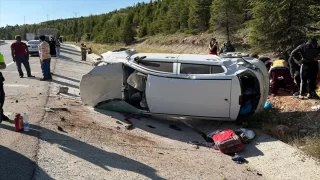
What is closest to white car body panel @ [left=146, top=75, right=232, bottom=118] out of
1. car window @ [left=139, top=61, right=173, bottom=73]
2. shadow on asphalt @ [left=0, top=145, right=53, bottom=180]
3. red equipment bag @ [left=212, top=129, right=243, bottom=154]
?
car window @ [left=139, top=61, right=173, bottom=73]

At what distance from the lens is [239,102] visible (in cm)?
713

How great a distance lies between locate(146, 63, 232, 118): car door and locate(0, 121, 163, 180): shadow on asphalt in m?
2.11

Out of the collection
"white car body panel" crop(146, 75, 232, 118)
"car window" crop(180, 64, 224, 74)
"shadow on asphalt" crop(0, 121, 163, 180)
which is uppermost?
"car window" crop(180, 64, 224, 74)

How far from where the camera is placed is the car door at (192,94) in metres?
7.12

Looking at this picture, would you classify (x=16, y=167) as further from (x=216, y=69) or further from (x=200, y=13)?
(x=200, y=13)

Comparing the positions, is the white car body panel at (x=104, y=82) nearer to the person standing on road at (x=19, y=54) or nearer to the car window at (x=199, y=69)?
the car window at (x=199, y=69)

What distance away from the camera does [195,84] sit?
715cm

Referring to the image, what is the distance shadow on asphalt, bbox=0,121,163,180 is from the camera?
5.03 meters

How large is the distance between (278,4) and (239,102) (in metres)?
11.1

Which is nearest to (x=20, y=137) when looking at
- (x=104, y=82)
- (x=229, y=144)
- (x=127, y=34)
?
(x=104, y=82)

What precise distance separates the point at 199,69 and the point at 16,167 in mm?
4116

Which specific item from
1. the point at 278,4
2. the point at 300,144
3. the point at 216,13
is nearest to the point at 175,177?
the point at 300,144

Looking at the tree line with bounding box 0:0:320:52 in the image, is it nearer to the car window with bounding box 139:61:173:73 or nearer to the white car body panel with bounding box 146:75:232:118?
the white car body panel with bounding box 146:75:232:118

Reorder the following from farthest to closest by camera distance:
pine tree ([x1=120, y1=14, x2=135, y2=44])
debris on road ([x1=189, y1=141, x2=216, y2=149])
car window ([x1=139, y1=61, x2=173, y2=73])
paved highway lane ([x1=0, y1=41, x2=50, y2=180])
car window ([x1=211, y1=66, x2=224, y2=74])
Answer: pine tree ([x1=120, y1=14, x2=135, y2=44]) → car window ([x1=139, y1=61, x2=173, y2=73]) → car window ([x1=211, y1=66, x2=224, y2=74]) → debris on road ([x1=189, y1=141, x2=216, y2=149]) → paved highway lane ([x1=0, y1=41, x2=50, y2=180])
